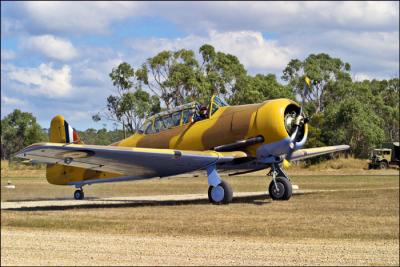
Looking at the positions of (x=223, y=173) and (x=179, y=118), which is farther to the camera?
(x=223, y=173)

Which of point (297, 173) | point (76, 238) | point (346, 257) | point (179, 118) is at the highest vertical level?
point (179, 118)

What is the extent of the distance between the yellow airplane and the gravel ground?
4795 cm

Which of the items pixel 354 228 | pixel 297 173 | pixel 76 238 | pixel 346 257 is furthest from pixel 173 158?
pixel 346 257

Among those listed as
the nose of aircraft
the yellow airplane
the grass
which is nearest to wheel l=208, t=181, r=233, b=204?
the yellow airplane

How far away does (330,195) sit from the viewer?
225ft

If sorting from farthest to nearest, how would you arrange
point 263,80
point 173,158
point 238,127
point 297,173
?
point 238,127 < point 173,158 < point 297,173 < point 263,80

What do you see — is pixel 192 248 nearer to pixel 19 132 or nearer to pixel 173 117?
pixel 19 132

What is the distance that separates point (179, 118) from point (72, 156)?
1.42m

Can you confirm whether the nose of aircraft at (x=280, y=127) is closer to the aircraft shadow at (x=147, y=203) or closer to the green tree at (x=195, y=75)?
the green tree at (x=195, y=75)

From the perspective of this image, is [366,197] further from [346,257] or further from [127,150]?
[127,150]

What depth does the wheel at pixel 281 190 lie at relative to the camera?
235 inches

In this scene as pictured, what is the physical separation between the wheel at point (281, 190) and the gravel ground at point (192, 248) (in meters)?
51.6

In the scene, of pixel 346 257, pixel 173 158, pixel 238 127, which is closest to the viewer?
pixel 173 158

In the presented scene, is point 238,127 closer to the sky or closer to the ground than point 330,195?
closer to the sky
